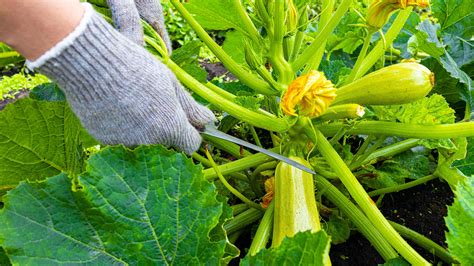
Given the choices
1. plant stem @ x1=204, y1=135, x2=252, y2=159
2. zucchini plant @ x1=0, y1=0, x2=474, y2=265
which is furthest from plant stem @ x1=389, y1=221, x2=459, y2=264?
plant stem @ x1=204, y1=135, x2=252, y2=159

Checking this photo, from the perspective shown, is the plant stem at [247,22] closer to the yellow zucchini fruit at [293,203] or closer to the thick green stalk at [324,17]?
the thick green stalk at [324,17]

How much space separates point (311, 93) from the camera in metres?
1.13

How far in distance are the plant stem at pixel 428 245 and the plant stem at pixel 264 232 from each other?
0.38 meters

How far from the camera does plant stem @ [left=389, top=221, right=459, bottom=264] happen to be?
1.38 metres

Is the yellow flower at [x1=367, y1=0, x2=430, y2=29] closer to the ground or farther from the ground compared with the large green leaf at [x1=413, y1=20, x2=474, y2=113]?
farther from the ground

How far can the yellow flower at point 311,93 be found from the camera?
1.13 metres

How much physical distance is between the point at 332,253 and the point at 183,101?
2.11 feet

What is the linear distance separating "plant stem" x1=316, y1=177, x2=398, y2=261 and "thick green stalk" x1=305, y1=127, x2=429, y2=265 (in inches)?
4.3

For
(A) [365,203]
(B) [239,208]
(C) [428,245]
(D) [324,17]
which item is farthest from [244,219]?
(D) [324,17]

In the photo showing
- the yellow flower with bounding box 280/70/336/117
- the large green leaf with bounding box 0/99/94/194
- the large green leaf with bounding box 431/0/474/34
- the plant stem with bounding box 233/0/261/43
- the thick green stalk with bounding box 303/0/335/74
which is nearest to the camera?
the yellow flower with bounding box 280/70/336/117

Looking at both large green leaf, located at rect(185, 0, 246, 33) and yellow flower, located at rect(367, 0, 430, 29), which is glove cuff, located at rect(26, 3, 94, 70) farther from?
yellow flower, located at rect(367, 0, 430, 29)

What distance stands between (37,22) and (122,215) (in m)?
0.40

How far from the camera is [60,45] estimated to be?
1.02 meters

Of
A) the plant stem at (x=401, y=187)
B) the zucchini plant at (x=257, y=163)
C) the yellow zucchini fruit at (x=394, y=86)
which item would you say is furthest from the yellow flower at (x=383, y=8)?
the plant stem at (x=401, y=187)
